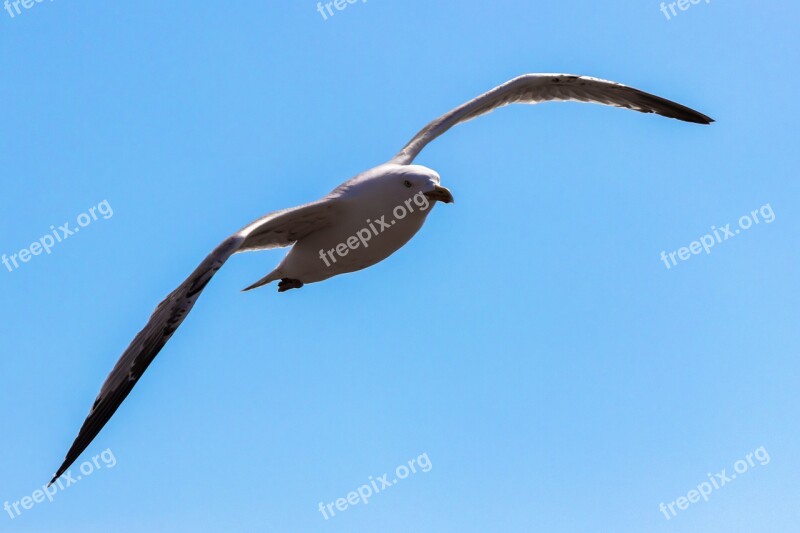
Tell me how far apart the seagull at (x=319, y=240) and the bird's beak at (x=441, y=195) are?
1cm

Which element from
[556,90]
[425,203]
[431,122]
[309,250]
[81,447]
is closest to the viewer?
[81,447]

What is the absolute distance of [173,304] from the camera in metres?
11.4

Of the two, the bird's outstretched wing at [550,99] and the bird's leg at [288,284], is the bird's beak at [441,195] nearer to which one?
the bird's outstretched wing at [550,99]

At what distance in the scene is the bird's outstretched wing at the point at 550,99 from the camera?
50.0ft

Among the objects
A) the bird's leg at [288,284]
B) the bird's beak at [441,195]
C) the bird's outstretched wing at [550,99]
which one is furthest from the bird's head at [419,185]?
the bird's leg at [288,284]

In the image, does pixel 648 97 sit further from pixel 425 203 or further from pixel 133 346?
pixel 133 346

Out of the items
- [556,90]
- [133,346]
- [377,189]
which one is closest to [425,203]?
[377,189]

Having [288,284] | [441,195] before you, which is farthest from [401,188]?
[288,284]

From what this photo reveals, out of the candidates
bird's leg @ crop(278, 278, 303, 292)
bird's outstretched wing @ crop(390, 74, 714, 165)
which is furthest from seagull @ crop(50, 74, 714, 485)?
bird's outstretched wing @ crop(390, 74, 714, 165)

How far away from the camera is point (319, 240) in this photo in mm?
13148

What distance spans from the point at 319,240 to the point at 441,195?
173 cm

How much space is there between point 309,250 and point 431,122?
340cm

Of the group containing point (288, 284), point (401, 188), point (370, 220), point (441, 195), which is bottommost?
point (288, 284)

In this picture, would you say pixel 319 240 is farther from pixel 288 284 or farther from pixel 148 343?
pixel 148 343
